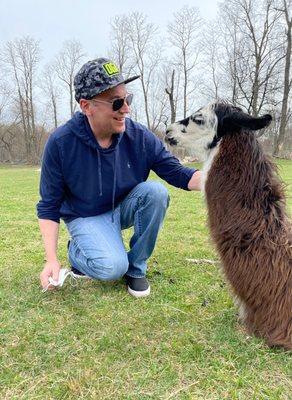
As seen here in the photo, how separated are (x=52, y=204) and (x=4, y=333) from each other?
3.19ft

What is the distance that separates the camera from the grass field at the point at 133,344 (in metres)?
2.12

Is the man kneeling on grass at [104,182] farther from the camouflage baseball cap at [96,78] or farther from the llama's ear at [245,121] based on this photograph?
the llama's ear at [245,121]

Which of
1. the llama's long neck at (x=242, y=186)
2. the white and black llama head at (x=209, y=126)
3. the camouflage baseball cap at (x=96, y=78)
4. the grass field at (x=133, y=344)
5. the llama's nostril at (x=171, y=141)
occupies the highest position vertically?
the camouflage baseball cap at (x=96, y=78)

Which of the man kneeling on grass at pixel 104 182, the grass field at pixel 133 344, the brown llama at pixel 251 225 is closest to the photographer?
the grass field at pixel 133 344

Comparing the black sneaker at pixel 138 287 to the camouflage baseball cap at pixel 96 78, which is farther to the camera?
the black sneaker at pixel 138 287

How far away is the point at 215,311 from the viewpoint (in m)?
3.04

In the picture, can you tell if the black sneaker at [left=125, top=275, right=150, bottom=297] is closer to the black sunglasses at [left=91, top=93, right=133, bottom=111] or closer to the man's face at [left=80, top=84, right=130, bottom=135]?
the man's face at [left=80, top=84, right=130, bottom=135]

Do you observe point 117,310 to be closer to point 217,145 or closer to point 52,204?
point 52,204

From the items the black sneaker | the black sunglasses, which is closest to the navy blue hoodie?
the black sunglasses

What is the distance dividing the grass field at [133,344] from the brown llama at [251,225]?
0.64 feet

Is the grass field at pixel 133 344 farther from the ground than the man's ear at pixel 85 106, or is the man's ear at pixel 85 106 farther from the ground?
the man's ear at pixel 85 106

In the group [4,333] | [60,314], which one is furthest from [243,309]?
[4,333]

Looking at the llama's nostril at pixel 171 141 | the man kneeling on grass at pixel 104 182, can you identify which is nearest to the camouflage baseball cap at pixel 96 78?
the man kneeling on grass at pixel 104 182

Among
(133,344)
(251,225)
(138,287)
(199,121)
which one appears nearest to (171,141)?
(199,121)
